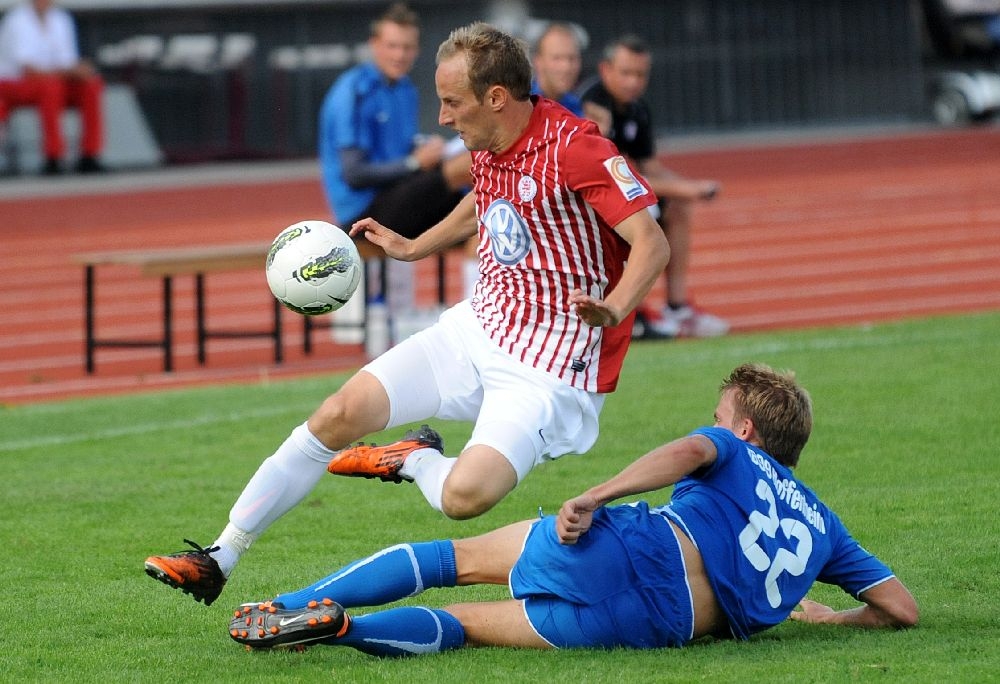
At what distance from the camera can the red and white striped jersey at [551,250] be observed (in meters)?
5.09

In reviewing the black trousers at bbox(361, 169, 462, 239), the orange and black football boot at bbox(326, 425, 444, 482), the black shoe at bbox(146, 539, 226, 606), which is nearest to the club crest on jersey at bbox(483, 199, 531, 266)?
the orange and black football boot at bbox(326, 425, 444, 482)

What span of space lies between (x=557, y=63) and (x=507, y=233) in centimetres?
558

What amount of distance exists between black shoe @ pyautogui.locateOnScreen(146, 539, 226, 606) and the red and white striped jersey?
1.17 meters

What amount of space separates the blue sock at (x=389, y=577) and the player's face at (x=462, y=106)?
1363 mm

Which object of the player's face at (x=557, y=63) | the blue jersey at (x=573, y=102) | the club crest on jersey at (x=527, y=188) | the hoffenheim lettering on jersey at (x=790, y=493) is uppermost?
the player's face at (x=557, y=63)

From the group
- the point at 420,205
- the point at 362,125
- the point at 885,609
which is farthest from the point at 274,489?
the point at 362,125

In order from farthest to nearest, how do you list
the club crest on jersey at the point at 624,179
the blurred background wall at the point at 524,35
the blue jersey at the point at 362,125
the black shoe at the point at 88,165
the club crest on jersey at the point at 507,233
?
1. the blurred background wall at the point at 524,35
2. the black shoe at the point at 88,165
3. the blue jersey at the point at 362,125
4. the club crest on jersey at the point at 507,233
5. the club crest on jersey at the point at 624,179

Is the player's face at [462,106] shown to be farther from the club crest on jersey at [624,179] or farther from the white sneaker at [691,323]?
the white sneaker at [691,323]

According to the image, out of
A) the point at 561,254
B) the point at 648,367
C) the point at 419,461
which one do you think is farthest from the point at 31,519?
the point at 648,367

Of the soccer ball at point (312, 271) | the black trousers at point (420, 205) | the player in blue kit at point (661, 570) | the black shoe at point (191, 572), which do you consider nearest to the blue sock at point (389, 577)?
the player in blue kit at point (661, 570)

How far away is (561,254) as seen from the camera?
5156 millimetres

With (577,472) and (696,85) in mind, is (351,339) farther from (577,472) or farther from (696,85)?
(696,85)

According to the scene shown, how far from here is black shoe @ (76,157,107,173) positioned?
862 inches

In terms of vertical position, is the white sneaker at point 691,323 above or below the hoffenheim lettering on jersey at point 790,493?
below
